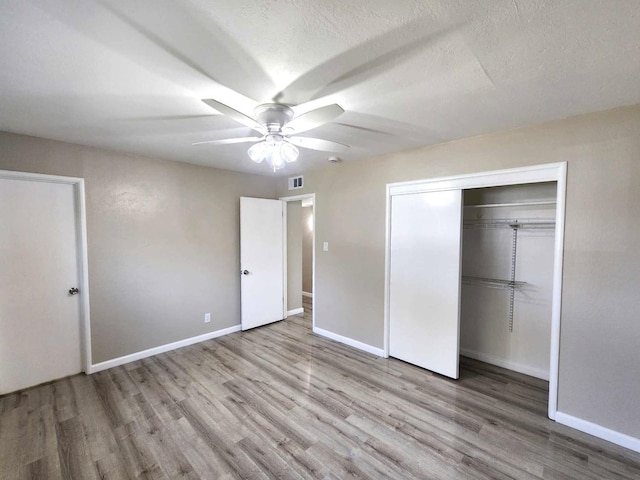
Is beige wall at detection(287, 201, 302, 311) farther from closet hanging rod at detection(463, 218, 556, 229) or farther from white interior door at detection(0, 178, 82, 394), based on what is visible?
white interior door at detection(0, 178, 82, 394)

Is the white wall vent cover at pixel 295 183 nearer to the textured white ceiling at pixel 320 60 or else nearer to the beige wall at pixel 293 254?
the beige wall at pixel 293 254

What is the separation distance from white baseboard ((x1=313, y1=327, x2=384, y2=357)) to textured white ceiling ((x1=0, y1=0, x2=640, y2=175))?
2549mm

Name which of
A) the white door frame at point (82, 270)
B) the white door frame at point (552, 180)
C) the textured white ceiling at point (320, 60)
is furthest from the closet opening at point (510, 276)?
the white door frame at point (82, 270)

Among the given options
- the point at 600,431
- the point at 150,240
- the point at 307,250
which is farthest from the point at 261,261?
the point at 600,431

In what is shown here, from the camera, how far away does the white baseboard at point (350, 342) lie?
3434 mm

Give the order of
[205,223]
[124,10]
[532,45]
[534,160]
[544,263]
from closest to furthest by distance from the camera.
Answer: [124,10], [532,45], [534,160], [544,263], [205,223]

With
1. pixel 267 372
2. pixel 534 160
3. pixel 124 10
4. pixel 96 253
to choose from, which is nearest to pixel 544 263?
pixel 534 160

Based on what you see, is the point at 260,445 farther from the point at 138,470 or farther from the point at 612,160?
the point at 612,160

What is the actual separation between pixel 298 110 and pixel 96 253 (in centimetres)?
264

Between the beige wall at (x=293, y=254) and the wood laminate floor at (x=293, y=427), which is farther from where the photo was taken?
the beige wall at (x=293, y=254)

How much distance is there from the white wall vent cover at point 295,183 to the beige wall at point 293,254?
1.49 ft

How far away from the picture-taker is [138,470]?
1.79m

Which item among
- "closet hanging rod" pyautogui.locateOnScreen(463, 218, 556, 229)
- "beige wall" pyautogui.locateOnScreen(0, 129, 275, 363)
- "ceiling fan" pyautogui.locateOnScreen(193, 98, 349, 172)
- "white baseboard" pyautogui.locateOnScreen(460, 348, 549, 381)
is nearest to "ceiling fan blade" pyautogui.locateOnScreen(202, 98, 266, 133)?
"ceiling fan" pyautogui.locateOnScreen(193, 98, 349, 172)

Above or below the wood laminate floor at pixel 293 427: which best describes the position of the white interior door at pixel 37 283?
above
